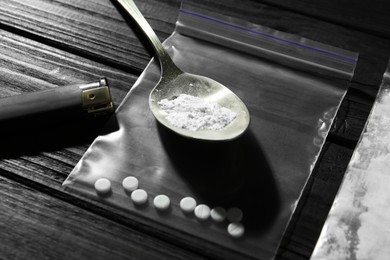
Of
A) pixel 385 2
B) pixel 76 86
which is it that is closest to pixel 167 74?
pixel 76 86

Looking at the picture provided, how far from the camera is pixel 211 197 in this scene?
0.50 meters

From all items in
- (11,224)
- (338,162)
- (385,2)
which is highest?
(385,2)

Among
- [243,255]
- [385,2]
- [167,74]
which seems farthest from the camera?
[385,2]

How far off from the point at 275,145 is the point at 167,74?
0.15 metres

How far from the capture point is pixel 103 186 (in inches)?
19.8

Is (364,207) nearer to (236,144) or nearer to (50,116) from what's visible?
(236,144)

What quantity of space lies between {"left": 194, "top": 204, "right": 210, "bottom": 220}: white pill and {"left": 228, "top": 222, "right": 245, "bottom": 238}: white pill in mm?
25

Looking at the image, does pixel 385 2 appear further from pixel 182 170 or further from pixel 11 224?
pixel 11 224

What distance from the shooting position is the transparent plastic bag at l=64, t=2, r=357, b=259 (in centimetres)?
49

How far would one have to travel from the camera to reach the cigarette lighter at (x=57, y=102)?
524mm

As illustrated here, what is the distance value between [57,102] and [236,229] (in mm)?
226

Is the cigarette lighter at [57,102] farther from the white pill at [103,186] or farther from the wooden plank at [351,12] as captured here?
the wooden plank at [351,12]

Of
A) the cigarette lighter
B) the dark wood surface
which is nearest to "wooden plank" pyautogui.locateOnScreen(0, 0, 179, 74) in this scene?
the dark wood surface

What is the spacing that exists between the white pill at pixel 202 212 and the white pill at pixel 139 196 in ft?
0.17
